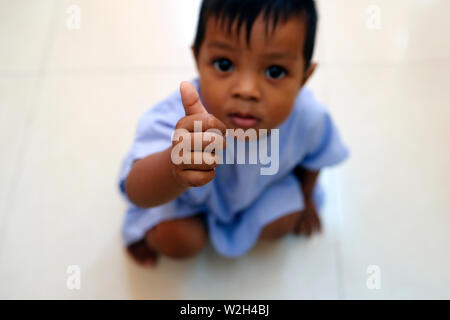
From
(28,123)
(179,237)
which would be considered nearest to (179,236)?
(179,237)

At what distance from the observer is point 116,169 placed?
745 mm

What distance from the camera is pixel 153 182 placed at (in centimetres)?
39

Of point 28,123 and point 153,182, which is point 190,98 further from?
point 28,123

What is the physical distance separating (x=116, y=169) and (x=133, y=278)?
0.21 m

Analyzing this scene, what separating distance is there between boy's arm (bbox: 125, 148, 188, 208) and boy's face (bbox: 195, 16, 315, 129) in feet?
0.28

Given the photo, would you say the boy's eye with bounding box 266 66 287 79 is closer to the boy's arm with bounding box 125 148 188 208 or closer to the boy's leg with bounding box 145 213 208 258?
the boy's arm with bounding box 125 148 188 208

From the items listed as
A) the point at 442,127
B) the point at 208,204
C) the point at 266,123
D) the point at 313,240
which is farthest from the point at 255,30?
the point at 442,127

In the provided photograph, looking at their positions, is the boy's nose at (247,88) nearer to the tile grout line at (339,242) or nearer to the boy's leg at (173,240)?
the boy's leg at (173,240)

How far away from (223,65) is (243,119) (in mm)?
60

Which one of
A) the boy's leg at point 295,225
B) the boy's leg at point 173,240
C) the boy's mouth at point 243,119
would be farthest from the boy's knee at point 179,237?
the boy's mouth at point 243,119

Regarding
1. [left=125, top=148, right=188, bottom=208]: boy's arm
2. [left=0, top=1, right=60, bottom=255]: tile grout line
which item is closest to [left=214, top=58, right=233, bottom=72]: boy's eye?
[left=125, top=148, right=188, bottom=208]: boy's arm

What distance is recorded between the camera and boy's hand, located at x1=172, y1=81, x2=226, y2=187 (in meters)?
0.30

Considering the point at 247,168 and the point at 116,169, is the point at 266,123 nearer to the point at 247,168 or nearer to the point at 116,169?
the point at 247,168

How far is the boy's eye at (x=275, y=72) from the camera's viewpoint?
0.41 m
